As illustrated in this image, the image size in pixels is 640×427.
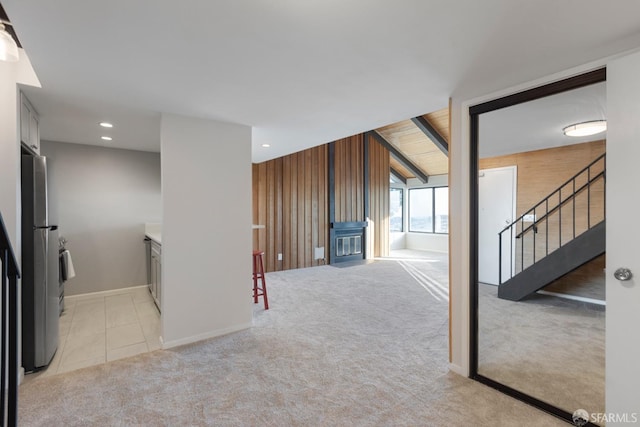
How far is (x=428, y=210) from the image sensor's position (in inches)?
381

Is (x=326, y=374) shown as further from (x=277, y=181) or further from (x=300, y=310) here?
(x=277, y=181)

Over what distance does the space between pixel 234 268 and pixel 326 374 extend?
1436 mm

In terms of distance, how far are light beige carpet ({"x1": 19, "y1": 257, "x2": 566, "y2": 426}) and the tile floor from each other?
0.68 feet

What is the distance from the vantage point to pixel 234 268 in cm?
322

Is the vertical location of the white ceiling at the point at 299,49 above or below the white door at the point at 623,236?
above

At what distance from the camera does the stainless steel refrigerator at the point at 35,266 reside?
7.84ft

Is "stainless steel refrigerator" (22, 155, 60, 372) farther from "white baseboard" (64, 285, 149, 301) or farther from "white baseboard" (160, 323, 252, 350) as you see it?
"white baseboard" (64, 285, 149, 301)

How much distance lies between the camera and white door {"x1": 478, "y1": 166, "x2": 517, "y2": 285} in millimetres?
2494

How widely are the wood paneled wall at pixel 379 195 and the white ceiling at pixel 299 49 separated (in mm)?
5399

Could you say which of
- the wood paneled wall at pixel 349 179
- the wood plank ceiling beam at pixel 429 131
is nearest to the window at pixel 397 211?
the wood paneled wall at pixel 349 179

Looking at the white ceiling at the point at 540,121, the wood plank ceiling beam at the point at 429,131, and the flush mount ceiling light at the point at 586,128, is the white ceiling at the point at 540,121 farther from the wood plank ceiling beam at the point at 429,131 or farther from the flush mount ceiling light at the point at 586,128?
the wood plank ceiling beam at the point at 429,131

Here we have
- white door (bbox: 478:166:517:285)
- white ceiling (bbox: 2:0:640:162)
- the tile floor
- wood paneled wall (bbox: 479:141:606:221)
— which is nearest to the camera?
white ceiling (bbox: 2:0:640:162)

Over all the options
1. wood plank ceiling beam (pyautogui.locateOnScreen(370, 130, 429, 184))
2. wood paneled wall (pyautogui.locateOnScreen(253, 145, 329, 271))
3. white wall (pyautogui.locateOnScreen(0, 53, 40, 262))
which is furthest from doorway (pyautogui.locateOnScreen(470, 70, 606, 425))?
wood plank ceiling beam (pyautogui.locateOnScreen(370, 130, 429, 184))

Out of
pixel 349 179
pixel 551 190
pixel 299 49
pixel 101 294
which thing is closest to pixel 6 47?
pixel 299 49
